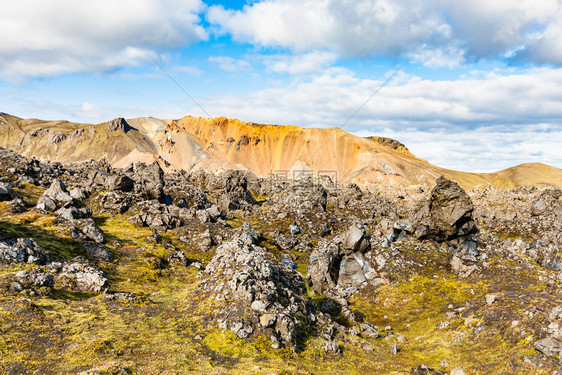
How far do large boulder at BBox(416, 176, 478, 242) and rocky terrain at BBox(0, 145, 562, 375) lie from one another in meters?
0.18

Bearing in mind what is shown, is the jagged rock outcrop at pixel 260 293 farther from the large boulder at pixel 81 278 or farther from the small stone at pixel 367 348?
the large boulder at pixel 81 278

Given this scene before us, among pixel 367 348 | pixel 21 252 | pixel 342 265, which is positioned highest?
pixel 21 252

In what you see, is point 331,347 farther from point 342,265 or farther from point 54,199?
point 54,199

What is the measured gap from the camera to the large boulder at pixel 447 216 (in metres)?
42.6

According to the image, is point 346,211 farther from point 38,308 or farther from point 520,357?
point 38,308

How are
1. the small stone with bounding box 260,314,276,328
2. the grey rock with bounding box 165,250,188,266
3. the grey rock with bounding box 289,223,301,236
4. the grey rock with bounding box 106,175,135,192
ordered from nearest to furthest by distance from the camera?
1. the small stone with bounding box 260,314,276,328
2. the grey rock with bounding box 165,250,188,266
3. the grey rock with bounding box 289,223,301,236
4. the grey rock with bounding box 106,175,135,192

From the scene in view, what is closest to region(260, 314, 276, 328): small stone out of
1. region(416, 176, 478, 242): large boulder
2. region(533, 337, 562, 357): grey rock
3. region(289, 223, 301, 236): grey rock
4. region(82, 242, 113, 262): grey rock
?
region(533, 337, 562, 357): grey rock

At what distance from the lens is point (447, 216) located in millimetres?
42750

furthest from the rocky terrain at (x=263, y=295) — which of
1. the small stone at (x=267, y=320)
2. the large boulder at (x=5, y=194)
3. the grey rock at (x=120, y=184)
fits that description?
the grey rock at (x=120, y=184)

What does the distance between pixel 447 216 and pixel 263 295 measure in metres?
29.4

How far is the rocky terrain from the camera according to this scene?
20.2 metres

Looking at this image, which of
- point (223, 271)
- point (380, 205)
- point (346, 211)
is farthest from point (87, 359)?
point (380, 205)

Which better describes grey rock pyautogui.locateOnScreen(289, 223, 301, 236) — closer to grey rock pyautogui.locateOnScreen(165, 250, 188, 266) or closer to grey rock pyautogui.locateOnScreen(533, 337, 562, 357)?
grey rock pyautogui.locateOnScreen(165, 250, 188, 266)

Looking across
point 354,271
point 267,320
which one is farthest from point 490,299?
point 267,320
